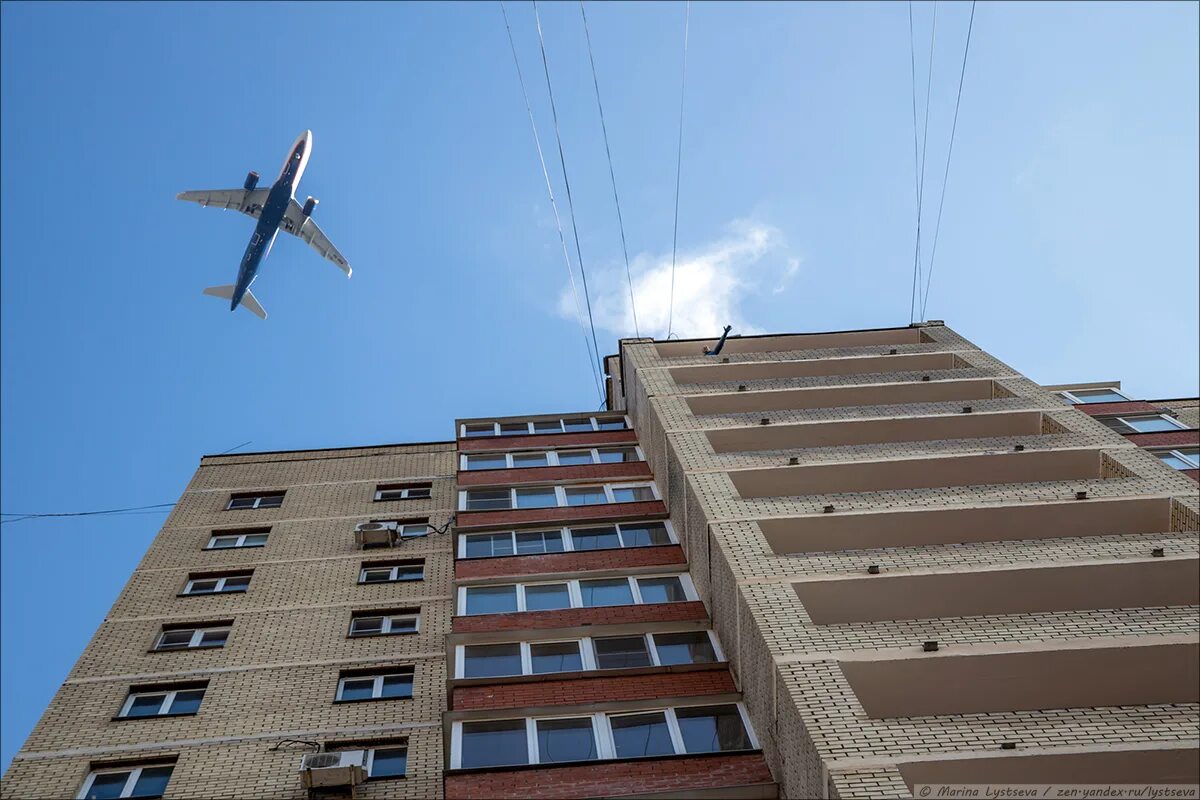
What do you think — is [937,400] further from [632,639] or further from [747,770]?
[747,770]

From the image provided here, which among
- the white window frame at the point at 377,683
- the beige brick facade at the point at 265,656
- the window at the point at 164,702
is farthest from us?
the white window frame at the point at 377,683

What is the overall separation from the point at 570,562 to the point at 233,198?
34611 mm

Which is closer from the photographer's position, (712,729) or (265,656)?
(712,729)

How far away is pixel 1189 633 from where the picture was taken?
1488 cm

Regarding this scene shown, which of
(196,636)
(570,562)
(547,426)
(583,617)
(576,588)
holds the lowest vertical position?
(583,617)

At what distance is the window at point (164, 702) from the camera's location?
19.5 metres

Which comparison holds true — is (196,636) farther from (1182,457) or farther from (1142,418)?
(1142,418)

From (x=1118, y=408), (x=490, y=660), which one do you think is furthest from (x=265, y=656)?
(x=1118, y=408)

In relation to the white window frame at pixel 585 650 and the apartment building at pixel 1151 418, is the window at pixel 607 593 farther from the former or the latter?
the apartment building at pixel 1151 418

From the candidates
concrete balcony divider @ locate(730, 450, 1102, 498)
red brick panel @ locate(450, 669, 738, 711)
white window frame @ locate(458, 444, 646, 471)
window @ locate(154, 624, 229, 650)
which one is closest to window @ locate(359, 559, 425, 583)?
window @ locate(154, 624, 229, 650)

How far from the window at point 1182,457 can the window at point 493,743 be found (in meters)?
18.1

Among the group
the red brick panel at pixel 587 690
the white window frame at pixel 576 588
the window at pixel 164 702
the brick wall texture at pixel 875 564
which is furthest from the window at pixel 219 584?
the brick wall texture at pixel 875 564

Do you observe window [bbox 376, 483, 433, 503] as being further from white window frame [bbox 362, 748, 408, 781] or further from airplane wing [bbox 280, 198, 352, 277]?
airplane wing [bbox 280, 198, 352, 277]

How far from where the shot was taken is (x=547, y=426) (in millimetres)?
31281
